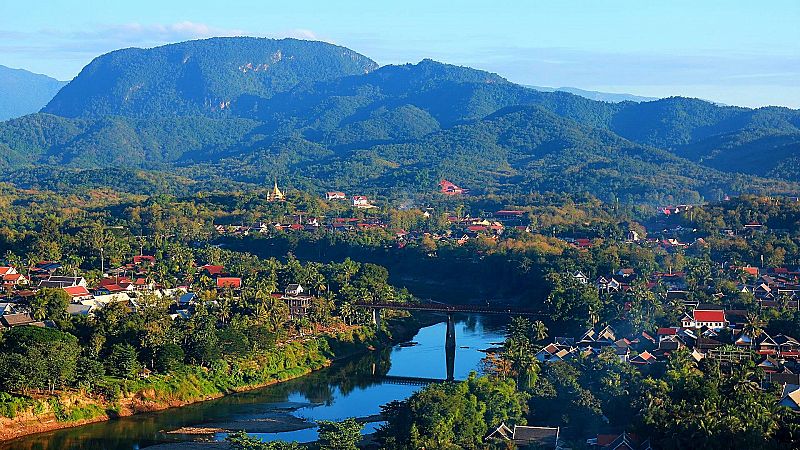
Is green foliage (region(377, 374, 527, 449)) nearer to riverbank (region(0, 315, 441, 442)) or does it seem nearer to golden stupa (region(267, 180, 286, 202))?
riverbank (region(0, 315, 441, 442))

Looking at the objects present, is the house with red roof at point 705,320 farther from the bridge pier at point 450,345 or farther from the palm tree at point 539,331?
the bridge pier at point 450,345

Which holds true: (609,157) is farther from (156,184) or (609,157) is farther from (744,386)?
(744,386)

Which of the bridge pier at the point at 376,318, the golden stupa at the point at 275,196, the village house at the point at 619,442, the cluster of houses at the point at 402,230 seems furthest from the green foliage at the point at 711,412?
the golden stupa at the point at 275,196

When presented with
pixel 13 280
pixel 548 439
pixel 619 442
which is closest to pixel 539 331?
pixel 548 439

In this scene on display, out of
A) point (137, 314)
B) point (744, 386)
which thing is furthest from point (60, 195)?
point (744, 386)

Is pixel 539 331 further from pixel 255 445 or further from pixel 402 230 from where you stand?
pixel 402 230

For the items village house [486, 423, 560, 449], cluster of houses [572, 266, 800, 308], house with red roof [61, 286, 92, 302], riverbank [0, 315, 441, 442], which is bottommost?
riverbank [0, 315, 441, 442]

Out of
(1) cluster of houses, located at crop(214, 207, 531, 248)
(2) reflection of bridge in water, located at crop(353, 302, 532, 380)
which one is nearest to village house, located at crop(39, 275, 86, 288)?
(2) reflection of bridge in water, located at crop(353, 302, 532, 380)
